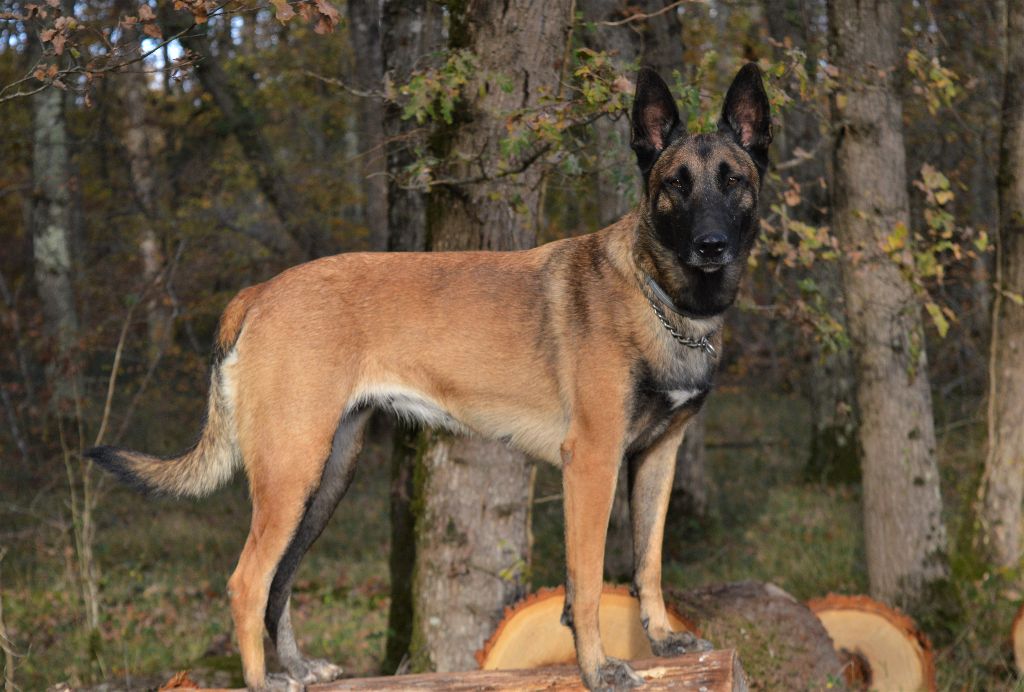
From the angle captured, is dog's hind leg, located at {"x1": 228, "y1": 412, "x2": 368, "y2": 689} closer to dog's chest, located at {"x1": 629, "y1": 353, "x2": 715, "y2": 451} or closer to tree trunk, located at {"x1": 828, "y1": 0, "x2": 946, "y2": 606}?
dog's chest, located at {"x1": 629, "y1": 353, "x2": 715, "y2": 451}

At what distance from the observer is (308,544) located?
4.44 meters

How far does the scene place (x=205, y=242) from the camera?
44.3 ft

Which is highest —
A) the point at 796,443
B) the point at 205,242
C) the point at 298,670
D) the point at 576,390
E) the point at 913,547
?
the point at 205,242

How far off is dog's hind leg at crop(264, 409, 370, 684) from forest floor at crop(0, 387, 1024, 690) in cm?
139

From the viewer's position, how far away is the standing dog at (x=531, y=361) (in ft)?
12.8

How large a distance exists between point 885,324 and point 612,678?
3.58 meters

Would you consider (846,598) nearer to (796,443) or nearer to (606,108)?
(606,108)

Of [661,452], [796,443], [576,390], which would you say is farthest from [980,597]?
[796,443]

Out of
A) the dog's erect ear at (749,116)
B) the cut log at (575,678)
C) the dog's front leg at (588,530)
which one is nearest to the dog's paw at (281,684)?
the cut log at (575,678)

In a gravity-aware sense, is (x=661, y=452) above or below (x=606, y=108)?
below

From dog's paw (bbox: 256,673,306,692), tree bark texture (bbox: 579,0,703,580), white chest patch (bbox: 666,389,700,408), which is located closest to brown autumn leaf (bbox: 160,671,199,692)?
dog's paw (bbox: 256,673,306,692)

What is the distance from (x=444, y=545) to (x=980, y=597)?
11.5ft

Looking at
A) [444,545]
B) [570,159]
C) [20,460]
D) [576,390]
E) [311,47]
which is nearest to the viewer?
[576,390]

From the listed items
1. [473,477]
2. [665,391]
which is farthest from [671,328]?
[473,477]
